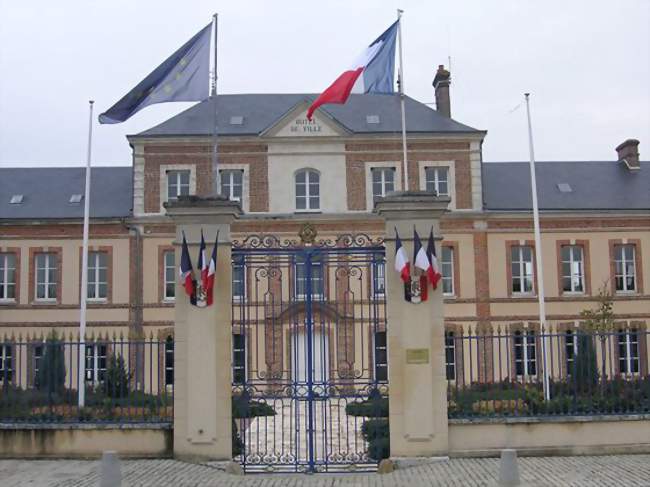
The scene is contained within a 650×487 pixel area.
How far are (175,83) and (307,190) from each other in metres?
15.5

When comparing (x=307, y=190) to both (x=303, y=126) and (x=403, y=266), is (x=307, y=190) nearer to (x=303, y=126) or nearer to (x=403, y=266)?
(x=303, y=126)

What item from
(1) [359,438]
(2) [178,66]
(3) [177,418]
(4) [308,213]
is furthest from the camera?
(4) [308,213]

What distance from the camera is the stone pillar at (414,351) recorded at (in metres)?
10.4

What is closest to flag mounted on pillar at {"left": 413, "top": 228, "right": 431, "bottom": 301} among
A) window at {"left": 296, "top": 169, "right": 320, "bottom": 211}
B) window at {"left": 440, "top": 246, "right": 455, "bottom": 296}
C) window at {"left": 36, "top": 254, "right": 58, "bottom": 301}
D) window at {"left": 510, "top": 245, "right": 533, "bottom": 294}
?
window at {"left": 296, "top": 169, "right": 320, "bottom": 211}

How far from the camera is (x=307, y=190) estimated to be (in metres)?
27.4

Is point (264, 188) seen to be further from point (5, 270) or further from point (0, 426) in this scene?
point (0, 426)

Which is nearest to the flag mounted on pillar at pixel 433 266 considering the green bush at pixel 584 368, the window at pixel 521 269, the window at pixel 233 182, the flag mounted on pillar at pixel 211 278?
the green bush at pixel 584 368

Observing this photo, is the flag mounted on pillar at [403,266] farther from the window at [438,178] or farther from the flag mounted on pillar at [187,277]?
the window at [438,178]

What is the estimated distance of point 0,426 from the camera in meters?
10.9

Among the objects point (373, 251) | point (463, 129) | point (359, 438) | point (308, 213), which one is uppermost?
point (463, 129)

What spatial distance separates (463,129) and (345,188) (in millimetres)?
4928

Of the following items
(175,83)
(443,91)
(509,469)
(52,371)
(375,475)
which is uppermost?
(443,91)

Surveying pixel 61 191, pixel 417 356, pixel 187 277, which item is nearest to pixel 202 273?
pixel 187 277

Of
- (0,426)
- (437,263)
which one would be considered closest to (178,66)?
(437,263)
